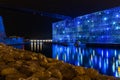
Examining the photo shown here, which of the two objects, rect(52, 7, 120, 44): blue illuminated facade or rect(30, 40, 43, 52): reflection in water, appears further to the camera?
rect(52, 7, 120, 44): blue illuminated facade

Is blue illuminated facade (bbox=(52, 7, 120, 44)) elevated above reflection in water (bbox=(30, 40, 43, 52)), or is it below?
above

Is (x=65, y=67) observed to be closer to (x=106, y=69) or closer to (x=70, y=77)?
(x=70, y=77)

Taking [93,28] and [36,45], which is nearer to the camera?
[93,28]

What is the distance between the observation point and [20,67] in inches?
73.0

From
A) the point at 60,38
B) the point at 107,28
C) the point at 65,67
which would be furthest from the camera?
the point at 60,38

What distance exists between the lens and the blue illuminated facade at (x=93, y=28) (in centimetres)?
4391

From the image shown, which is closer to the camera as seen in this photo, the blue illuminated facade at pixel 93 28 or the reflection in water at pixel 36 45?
the reflection in water at pixel 36 45

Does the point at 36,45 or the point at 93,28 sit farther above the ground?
the point at 93,28

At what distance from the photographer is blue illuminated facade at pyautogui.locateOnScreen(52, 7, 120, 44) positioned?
144 ft

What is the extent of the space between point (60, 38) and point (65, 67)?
60.1 m

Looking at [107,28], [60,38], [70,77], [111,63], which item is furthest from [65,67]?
[60,38]

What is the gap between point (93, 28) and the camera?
51.2 meters

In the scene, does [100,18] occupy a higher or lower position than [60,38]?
higher

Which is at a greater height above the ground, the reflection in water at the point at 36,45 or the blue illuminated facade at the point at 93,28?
the blue illuminated facade at the point at 93,28
